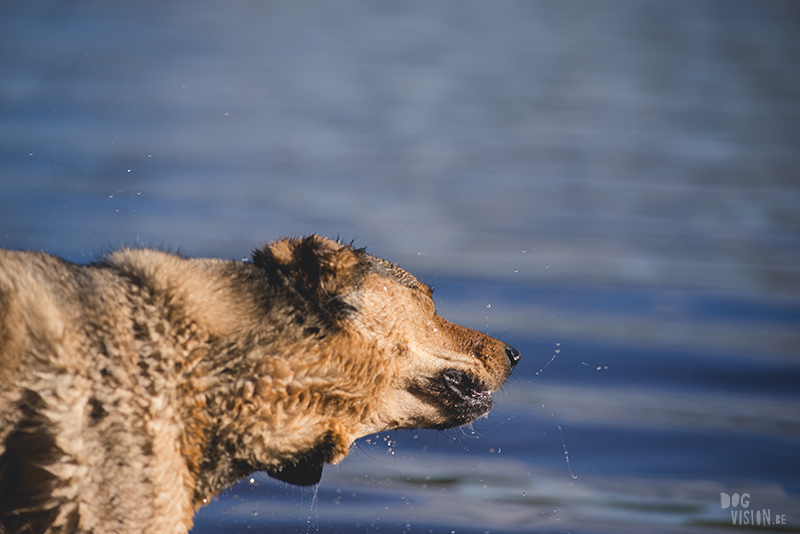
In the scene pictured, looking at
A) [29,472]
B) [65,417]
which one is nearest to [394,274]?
[65,417]

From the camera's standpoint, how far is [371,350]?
162 inches

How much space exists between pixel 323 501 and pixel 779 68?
15.0 metres

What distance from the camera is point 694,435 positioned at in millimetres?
6629

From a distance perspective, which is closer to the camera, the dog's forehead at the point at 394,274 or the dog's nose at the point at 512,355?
the dog's forehead at the point at 394,274

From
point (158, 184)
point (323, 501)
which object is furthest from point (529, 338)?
point (158, 184)

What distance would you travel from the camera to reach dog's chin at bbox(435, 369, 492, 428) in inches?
179

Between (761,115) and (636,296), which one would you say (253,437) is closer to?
(636,296)

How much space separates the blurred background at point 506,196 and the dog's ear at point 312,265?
0.63 m

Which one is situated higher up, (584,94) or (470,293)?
(584,94)

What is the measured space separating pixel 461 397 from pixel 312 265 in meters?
1.14

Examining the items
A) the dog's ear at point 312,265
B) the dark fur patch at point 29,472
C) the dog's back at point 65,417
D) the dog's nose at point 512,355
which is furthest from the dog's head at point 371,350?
the dark fur patch at point 29,472

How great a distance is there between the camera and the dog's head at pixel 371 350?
3.97 metres

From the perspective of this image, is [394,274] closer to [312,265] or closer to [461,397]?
[312,265]

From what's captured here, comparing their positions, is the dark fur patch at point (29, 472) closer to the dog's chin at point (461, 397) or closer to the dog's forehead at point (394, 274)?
the dog's forehead at point (394, 274)
